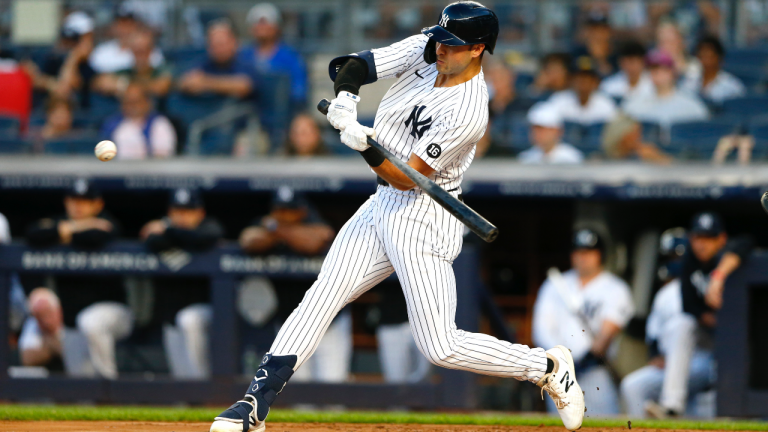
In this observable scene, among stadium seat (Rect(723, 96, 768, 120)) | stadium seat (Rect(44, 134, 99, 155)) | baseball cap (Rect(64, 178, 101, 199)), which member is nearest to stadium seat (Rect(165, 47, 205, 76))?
stadium seat (Rect(44, 134, 99, 155))

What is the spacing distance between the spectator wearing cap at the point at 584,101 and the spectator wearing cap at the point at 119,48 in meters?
3.42

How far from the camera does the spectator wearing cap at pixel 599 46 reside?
310 inches

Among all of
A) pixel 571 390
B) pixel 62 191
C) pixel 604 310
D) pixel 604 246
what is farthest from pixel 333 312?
pixel 62 191

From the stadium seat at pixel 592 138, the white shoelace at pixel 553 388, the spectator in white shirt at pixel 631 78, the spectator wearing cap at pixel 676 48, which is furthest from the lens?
the spectator wearing cap at pixel 676 48

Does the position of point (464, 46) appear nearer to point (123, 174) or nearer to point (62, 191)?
point (123, 174)

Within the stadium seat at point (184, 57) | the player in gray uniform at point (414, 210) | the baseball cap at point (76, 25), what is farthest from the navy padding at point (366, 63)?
the baseball cap at point (76, 25)

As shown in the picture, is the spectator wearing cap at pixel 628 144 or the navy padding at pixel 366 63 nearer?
the navy padding at pixel 366 63

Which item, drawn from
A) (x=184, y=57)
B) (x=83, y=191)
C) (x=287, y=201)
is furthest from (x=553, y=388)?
(x=184, y=57)

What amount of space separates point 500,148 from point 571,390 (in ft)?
11.1

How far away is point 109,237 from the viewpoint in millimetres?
6629

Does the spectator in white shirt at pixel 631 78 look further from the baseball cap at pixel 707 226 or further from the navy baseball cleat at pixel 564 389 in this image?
the navy baseball cleat at pixel 564 389

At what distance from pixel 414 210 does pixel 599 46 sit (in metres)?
4.67

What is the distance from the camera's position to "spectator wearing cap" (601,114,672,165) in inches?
275

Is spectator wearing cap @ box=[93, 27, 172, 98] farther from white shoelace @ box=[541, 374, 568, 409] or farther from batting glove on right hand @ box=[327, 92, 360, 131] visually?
white shoelace @ box=[541, 374, 568, 409]
